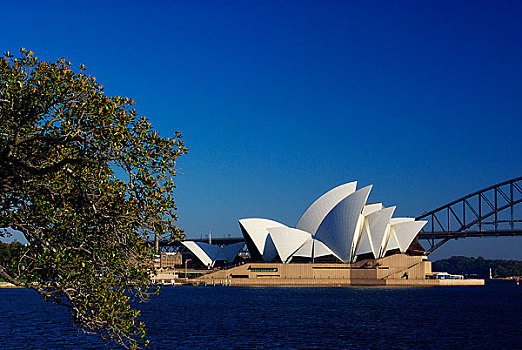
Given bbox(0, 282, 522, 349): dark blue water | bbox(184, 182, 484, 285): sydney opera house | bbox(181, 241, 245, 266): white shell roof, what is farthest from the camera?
bbox(181, 241, 245, 266): white shell roof

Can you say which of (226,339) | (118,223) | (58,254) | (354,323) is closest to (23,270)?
(58,254)

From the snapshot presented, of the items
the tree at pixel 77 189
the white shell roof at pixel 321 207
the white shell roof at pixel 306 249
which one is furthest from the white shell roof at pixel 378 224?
the tree at pixel 77 189

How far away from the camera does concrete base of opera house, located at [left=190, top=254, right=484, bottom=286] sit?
12656 cm

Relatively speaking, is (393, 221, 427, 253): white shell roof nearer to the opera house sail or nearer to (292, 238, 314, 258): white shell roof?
the opera house sail

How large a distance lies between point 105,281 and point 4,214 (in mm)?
2508

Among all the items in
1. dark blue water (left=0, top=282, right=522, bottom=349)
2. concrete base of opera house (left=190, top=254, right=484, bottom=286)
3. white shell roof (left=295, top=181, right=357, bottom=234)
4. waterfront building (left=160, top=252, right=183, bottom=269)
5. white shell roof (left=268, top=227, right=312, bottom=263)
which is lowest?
dark blue water (left=0, top=282, right=522, bottom=349)

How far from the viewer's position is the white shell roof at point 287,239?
12756 centimetres

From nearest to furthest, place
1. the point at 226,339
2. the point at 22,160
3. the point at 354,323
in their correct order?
the point at 22,160, the point at 226,339, the point at 354,323

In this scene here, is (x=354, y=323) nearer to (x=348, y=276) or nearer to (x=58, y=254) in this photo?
(x=58, y=254)

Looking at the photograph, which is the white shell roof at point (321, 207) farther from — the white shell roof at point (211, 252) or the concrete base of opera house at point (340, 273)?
the white shell roof at point (211, 252)

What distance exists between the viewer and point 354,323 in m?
48.5

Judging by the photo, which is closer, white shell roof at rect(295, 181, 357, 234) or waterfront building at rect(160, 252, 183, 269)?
white shell roof at rect(295, 181, 357, 234)

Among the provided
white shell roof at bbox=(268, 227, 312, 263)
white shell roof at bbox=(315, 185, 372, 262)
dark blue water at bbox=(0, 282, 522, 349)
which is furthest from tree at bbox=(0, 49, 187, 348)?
white shell roof at bbox=(268, 227, 312, 263)

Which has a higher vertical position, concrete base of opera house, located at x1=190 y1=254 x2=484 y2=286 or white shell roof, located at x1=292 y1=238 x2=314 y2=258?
white shell roof, located at x1=292 y1=238 x2=314 y2=258
